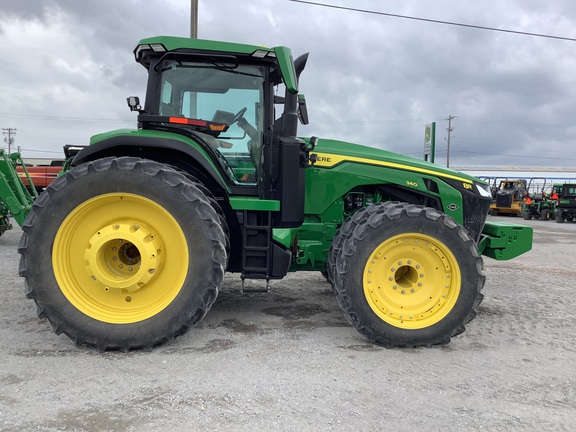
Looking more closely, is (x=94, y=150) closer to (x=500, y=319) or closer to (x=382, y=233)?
(x=382, y=233)

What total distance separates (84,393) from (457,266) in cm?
298

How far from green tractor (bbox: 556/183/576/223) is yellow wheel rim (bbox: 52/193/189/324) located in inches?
920

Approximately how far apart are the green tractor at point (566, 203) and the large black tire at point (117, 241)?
2331 cm

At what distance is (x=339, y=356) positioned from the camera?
3.62 metres

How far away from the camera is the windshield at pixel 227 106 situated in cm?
424

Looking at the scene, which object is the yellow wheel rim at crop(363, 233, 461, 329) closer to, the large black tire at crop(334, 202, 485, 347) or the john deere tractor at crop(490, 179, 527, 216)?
the large black tire at crop(334, 202, 485, 347)

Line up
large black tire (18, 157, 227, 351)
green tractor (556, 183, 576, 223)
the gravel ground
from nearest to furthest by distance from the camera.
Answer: the gravel ground, large black tire (18, 157, 227, 351), green tractor (556, 183, 576, 223)

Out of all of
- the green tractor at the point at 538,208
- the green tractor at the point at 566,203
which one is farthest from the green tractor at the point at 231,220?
the green tractor at the point at 538,208

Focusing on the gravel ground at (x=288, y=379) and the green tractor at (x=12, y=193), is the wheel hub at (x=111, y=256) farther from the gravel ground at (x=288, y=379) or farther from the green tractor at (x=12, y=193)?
the green tractor at (x=12, y=193)

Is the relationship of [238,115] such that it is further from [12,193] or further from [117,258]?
[12,193]

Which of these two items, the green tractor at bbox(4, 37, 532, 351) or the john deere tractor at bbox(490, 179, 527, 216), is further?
the john deere tractor at bbox(490, 179, 527, 216)

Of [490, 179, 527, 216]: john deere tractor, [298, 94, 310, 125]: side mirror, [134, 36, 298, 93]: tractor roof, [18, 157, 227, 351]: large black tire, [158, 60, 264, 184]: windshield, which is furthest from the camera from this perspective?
[490, 179, 527, 216]: john deere tractor

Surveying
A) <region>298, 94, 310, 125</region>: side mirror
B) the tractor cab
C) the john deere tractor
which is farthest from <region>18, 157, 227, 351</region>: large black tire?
the john deere tractor

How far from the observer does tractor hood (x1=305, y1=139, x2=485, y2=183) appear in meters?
4.46
